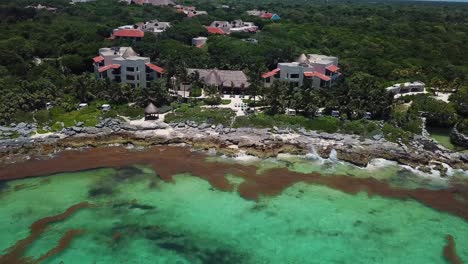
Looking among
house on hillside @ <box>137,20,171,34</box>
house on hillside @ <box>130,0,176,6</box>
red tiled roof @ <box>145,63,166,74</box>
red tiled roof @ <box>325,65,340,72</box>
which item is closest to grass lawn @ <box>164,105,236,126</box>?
red tiled roof @ <box>145,63,166,74</box>

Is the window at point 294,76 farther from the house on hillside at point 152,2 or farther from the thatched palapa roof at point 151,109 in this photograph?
the house on hillside at point 152,2

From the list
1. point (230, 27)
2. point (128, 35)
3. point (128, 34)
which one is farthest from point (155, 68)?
point (230, 27)

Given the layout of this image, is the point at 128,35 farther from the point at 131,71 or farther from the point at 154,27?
the point at 131,71

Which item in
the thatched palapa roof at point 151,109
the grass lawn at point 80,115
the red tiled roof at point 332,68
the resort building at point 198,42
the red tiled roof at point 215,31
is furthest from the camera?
the red tiled roof at point 215,31

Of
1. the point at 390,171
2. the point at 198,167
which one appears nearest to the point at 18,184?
the point at 198,167

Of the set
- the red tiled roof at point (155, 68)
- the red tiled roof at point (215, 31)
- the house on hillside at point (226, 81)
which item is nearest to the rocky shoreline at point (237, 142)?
the house on hillside at point (226, 81)

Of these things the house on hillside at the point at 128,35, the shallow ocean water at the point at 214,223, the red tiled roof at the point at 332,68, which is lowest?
the shallow ocean water at the point at 214,223
